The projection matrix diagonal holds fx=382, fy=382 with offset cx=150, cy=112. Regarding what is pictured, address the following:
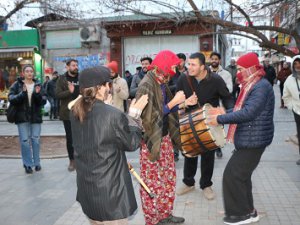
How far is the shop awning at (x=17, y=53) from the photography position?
19.1 m

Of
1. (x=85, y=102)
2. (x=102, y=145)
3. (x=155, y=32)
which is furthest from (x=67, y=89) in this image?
(x=155, y=32)

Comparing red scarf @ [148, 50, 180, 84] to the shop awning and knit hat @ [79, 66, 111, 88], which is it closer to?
knit hat @ [79, 66, 111, 88]

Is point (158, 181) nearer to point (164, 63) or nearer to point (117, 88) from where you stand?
point (164, 63)

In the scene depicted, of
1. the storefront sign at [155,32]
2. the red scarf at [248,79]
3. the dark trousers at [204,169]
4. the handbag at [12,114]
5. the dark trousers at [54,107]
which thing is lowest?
the dark trousers at [54,107]

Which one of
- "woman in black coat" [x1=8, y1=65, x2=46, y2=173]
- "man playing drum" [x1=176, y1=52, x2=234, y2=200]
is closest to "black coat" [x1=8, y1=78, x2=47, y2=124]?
"woman in black coat" [x1=8, y1=65, x2=46, y2=173]

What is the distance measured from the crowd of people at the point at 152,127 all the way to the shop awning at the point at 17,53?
42.0 feet

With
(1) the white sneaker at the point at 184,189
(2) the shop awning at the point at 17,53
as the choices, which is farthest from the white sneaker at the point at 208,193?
(2) the shop awning at the point at 17,53

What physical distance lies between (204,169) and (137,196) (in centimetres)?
104

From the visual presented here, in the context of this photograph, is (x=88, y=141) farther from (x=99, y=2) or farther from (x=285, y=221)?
(x=99, y=2)

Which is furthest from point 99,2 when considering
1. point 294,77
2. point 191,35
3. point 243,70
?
point 191,35

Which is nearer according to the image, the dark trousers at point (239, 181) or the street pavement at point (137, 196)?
the dark trousers at point (239, 181)

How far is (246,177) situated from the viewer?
13.7 feet

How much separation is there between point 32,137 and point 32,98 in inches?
27.7

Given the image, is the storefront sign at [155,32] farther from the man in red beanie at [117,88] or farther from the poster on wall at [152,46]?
the man in red beanie at [117,88]
